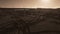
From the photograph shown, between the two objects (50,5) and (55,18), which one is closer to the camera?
(55,18)

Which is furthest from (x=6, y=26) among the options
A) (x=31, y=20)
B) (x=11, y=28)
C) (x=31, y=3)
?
(x=31, y=3)

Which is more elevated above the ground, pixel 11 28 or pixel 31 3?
pixel 31 3

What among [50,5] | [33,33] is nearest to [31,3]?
[50,5]

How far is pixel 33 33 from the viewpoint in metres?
0.72

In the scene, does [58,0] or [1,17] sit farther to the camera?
[58,0]

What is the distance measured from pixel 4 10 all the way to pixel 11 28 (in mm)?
140

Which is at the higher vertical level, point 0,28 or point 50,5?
point 50,5

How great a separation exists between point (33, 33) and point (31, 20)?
0.09 metres

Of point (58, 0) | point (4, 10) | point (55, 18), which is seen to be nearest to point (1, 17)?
point (4, 10)

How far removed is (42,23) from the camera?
2.42 ft

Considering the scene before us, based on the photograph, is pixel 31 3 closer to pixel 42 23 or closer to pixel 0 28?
pixel 42 23

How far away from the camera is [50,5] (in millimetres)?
864

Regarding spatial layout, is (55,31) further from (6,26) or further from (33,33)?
(6,26)

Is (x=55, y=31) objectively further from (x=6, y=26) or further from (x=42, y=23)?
Answer: (x=6, y=26)
